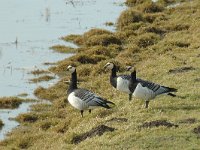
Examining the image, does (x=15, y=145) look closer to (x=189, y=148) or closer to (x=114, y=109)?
(x=114, y=109)

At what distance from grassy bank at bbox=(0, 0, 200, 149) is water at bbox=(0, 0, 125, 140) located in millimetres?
1068

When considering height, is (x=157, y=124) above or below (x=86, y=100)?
above

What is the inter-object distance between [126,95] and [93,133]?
502cm

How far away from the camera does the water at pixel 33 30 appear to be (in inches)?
1064

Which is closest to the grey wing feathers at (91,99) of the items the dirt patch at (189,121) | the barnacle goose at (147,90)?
the barnacle goose at (147,90)

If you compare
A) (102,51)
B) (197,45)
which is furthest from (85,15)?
(197,45)

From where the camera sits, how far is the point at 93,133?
1656cm

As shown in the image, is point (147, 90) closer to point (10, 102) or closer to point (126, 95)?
point (126, 95)

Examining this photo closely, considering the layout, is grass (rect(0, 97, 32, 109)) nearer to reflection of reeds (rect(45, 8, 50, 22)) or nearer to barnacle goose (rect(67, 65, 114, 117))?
barnacle goose (rect(67, 65, 114, 117))

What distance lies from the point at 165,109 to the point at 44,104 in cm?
748

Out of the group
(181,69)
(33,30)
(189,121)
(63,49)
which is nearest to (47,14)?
(33,30)

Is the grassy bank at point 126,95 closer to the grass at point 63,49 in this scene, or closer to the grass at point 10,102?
the grass at point 63,49

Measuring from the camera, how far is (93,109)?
20266 millimetres

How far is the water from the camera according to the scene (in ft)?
88.6
